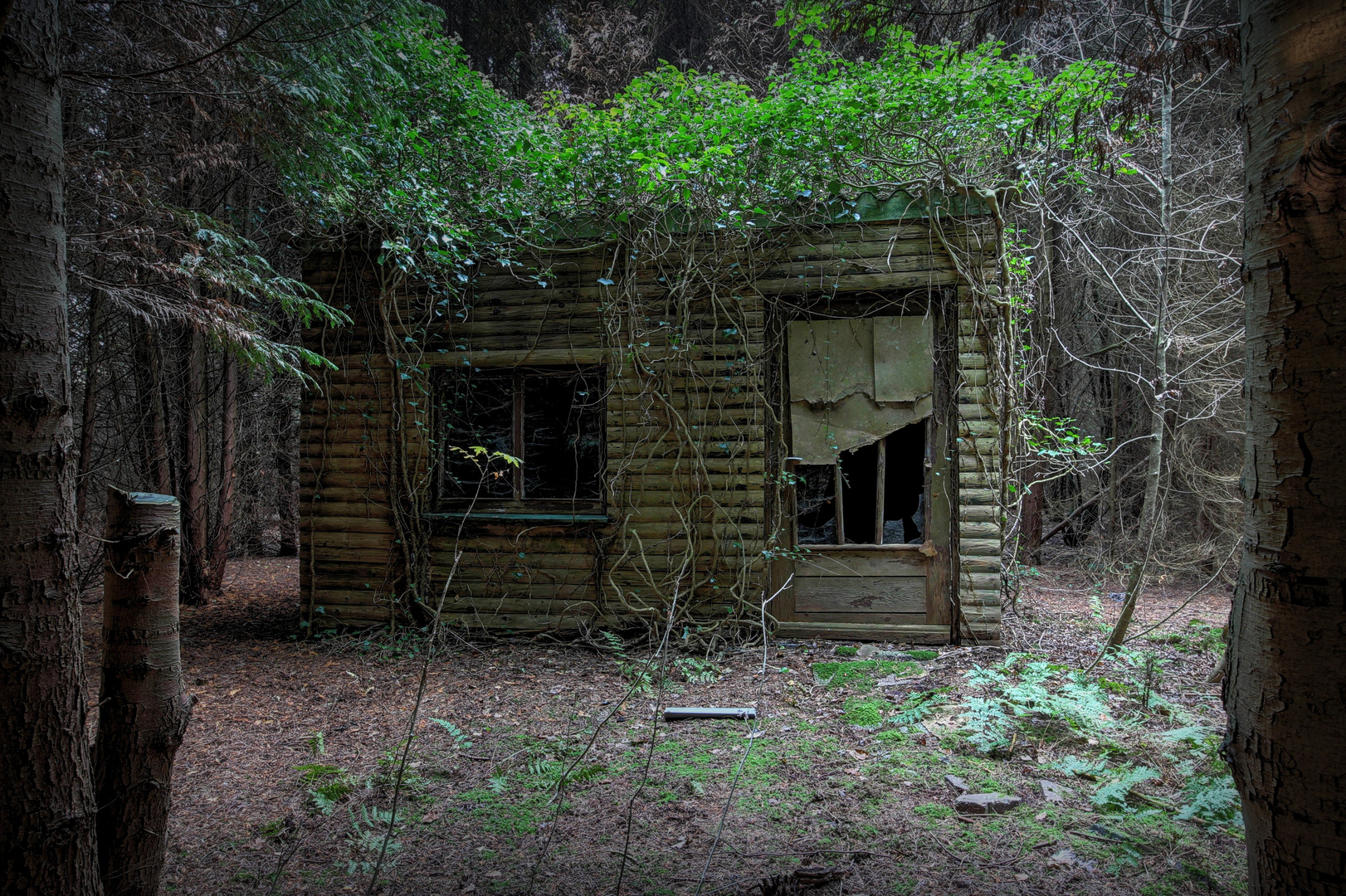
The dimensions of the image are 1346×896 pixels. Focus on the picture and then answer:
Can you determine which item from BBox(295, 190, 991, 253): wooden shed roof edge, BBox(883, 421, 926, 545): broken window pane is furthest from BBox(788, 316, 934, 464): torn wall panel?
BBox(295, 190, 991, 253): wooden shed roof edge

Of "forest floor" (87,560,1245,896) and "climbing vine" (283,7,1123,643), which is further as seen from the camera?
"climbing vine" (283,7,1123,643)

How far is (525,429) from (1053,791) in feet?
16.7

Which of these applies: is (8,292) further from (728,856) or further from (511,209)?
(511,209)

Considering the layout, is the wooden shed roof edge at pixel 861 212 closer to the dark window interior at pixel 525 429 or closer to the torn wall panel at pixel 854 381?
the torn wall panel at pixel 854 381

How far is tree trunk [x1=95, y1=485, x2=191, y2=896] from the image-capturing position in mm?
2223

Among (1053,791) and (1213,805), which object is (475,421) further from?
(1213,805)

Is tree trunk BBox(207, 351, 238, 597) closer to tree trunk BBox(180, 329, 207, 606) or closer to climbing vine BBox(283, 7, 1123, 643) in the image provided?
tree trunk BBox(180, 329, 207, 606)

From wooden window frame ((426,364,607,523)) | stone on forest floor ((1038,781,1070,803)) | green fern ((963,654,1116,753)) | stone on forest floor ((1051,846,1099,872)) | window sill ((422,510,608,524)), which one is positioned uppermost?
wooden window frame ((426,364,607,523))

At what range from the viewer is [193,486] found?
8344mm

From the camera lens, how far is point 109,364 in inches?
321

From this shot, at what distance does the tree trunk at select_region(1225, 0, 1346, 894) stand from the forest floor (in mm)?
1558

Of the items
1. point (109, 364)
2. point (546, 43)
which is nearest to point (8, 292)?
point (109, 364)

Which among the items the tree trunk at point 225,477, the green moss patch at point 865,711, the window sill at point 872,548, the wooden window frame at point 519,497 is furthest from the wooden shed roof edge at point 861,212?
the tree trunk at point 225,477

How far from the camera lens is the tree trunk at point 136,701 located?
2.22 metres
